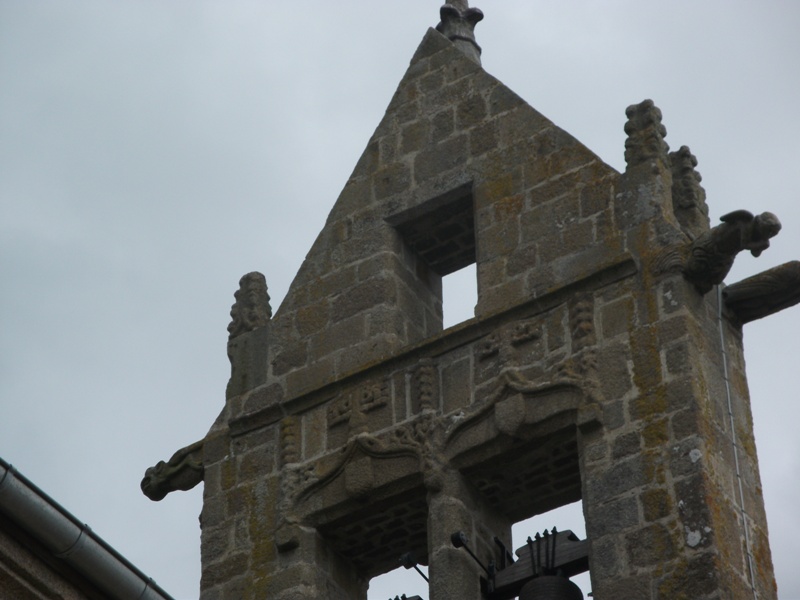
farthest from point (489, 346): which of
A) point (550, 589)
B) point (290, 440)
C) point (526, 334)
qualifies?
point (550, 589)

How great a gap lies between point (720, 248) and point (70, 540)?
195 inches

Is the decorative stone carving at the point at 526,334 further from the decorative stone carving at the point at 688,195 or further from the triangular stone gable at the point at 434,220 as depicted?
the decorative stone carving at the point at 688,195

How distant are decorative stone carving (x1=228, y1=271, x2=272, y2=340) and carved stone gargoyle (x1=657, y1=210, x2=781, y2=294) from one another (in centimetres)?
345

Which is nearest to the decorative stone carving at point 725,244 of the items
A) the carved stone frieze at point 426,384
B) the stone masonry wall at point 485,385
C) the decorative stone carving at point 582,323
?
the stone masonry wall at point 485,385

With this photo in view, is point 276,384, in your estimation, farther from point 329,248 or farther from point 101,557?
point 101,557

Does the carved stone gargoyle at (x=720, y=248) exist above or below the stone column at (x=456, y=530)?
above

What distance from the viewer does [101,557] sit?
50.3 feet

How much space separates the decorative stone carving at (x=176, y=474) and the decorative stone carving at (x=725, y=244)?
3965 mm

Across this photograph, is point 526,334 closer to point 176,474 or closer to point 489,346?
point 489,346

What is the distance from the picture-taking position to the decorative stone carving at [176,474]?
19781mm

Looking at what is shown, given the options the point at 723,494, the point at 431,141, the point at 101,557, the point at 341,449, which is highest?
the point at 431,141

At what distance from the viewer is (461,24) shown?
21078mm

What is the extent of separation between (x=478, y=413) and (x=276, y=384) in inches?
77.9

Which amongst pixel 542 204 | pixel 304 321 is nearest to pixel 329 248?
pixel 304 321
